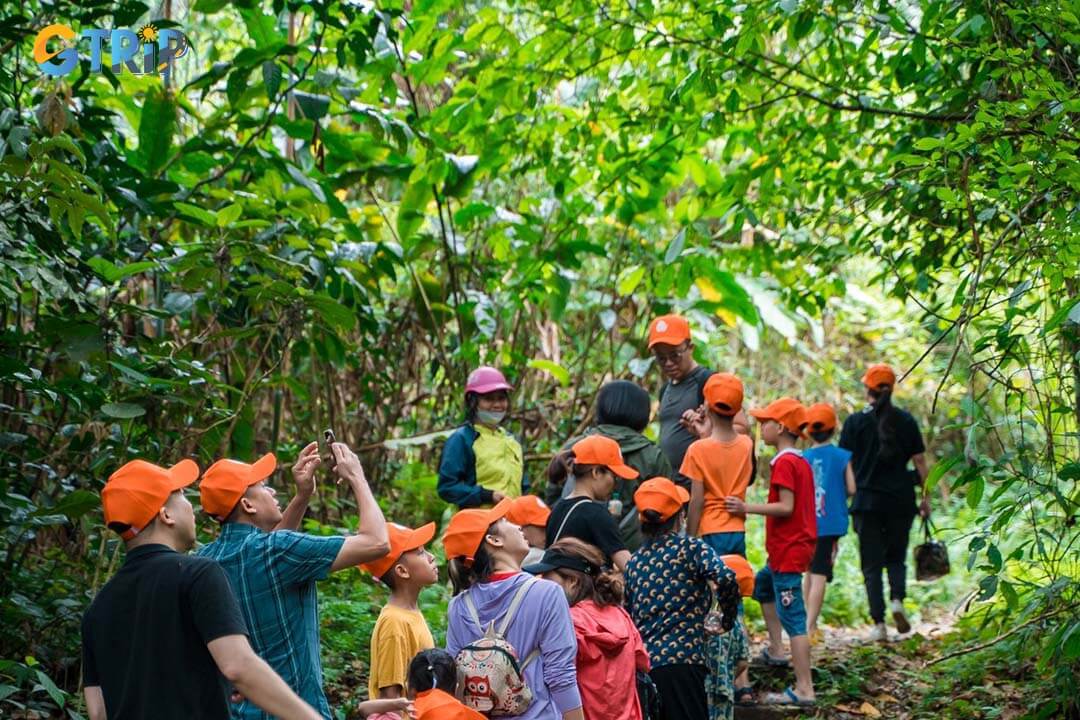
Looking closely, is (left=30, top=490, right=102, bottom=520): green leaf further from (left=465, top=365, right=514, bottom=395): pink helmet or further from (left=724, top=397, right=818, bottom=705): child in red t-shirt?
(left=724, top=397, right=818, bottom=705): child in red t-shirt

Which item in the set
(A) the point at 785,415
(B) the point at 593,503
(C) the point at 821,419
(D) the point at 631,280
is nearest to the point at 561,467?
(B) the point at 593,503

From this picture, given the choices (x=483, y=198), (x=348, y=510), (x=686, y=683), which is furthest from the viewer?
(x=483, y=198)

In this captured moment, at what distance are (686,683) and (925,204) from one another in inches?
141

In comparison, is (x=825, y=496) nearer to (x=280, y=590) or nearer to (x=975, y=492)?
(x=975, y=492)

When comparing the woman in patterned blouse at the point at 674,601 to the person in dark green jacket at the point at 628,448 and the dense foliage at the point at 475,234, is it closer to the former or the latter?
the person in dark green jacket at the point at 628,448

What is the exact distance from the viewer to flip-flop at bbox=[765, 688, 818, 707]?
6934 millimetres

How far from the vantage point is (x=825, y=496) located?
8688 mm

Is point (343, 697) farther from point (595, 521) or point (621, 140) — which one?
point (621, 140)

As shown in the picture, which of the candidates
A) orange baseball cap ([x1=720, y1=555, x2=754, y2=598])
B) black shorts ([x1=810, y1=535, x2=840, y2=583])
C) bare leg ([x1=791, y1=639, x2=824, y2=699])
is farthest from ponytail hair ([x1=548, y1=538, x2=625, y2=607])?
black shorts ([x1=810, y1=535, x2=840, y2=583])

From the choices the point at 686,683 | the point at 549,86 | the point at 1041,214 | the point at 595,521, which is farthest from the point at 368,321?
the point at 1041,214

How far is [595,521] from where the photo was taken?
18.2 feet

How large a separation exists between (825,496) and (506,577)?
4746 mm

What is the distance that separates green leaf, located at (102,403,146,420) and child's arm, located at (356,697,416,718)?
2024mm

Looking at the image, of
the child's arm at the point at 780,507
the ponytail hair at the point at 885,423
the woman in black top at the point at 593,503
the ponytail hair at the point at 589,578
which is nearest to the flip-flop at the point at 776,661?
the child's arm at the point at 780,507
